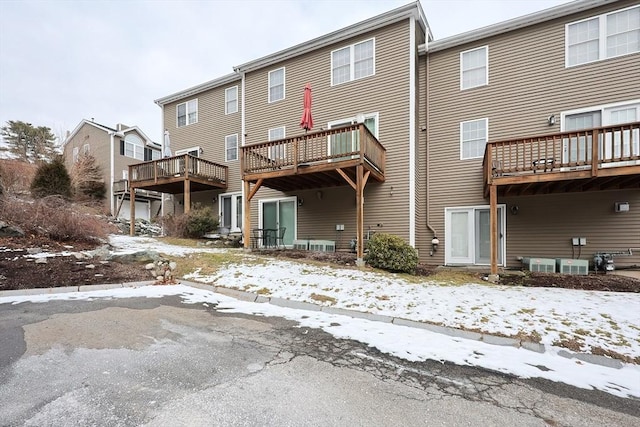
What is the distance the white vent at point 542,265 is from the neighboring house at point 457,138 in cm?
66

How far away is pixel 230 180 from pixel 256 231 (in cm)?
358

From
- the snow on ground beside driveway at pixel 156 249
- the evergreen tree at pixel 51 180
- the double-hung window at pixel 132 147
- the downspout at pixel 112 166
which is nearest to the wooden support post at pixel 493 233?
the snow on ground beside driveway at pixel 156 249

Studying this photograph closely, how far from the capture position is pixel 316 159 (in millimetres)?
8992

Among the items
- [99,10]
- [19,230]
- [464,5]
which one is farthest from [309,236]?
[464,5]

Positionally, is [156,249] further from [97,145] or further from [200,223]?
[97,145]

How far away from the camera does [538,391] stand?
264 centimetres

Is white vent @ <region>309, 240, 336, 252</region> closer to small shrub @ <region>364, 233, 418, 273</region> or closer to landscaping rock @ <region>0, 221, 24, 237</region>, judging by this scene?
small shrub @ <region>364, 233, 418, 273</region>

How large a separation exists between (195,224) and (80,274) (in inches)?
276

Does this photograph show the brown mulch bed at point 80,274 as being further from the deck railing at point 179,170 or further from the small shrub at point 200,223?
the deck railing at point 179,170

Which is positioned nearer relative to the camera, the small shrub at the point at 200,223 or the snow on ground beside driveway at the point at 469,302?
the snow on ground beside driveway at the point at 469,302

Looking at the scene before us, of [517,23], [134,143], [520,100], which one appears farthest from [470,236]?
[134,143]

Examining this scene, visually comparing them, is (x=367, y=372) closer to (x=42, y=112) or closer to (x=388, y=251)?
(x=388, y=251)

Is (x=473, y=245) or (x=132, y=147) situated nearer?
(x=473, y=245)

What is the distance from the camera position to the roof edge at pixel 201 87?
14198 mm
